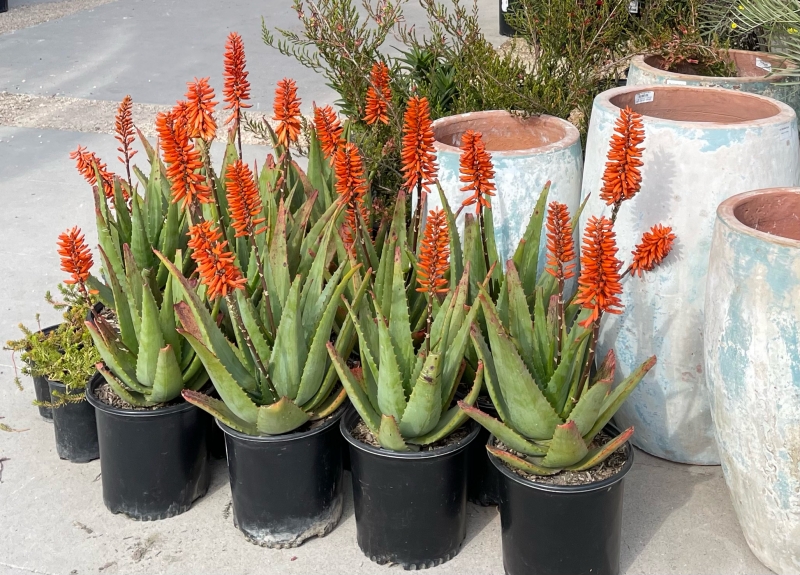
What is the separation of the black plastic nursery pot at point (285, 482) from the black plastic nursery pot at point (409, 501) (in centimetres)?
11

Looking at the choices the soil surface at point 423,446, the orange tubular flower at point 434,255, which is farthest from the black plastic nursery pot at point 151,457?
the orange tubular flower at point 434,255

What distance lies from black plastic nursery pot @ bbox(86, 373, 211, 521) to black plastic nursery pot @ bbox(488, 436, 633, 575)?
3.12 feet

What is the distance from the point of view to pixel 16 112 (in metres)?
7.34

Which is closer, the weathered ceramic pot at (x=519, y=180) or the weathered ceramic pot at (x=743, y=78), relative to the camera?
the weathered ceramic pot at (x=519, y=180)

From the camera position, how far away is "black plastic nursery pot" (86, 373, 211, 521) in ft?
9.14

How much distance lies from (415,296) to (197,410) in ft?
2.41

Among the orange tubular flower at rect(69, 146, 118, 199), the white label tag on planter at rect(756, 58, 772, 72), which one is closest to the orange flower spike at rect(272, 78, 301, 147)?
the orange tubular flower at rect(69, 146, 118, 199)

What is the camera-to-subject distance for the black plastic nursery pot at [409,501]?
2.53 metres

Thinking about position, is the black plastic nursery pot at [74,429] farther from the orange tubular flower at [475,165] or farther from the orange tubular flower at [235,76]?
the orange tubular flower at [475,165]

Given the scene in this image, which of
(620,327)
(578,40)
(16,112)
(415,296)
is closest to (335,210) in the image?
(415,296)

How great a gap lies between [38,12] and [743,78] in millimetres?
9854

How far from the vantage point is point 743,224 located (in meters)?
2.37

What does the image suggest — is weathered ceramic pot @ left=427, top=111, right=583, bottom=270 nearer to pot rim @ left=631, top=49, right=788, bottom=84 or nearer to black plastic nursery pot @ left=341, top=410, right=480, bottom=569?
pot rim @ left=631, top=49, right=788, bottom=84

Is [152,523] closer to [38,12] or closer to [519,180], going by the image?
[519,180]
